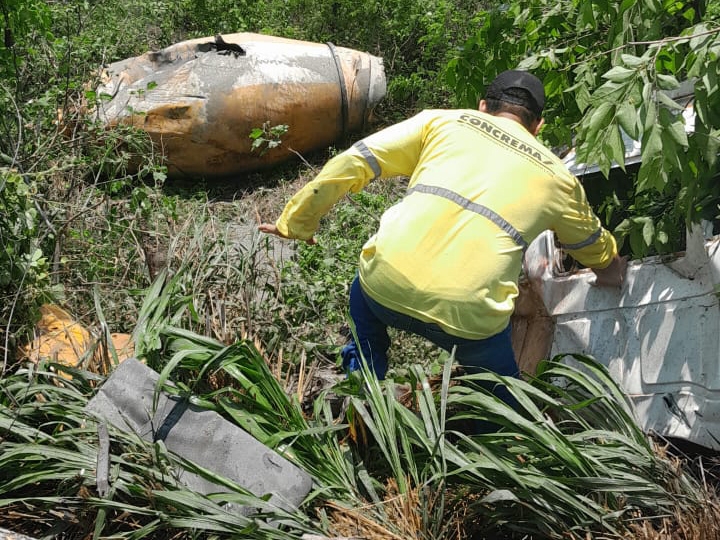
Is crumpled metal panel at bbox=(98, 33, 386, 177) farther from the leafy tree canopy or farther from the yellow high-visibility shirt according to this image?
the yellow high-visibility shirt

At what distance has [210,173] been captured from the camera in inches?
249

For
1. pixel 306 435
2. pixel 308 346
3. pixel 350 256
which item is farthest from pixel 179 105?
pixel 306 435

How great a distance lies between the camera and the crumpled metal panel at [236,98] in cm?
603

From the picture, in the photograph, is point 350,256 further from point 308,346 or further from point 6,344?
point 6,344

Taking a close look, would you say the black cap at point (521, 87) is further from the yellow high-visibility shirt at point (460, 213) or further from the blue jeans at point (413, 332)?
the blue jeans at point (413, 332)

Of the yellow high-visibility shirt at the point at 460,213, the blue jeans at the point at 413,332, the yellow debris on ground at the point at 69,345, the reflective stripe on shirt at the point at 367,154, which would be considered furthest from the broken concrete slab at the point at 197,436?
the reflective stripe on shirt at the point at 367,154

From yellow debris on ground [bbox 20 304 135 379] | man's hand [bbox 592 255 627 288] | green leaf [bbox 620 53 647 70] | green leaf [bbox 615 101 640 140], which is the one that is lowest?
yellow debris on ground [bbox 20 304 135 379]

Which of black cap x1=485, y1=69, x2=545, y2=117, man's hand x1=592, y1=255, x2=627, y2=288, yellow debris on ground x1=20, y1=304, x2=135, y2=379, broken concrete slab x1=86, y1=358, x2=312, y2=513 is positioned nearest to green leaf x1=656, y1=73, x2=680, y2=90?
black cap x1=485, y1=69, x2=545, y2=117

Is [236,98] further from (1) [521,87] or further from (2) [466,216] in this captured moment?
(2) [466,216]

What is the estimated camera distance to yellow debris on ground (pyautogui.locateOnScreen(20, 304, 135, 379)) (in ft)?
11.6

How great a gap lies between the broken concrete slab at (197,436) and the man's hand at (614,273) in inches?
57.8

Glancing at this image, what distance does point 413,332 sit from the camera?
3.26 m

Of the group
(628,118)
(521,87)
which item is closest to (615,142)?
(628,118)

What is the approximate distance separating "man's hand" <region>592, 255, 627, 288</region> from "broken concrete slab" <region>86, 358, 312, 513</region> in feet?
4.81
